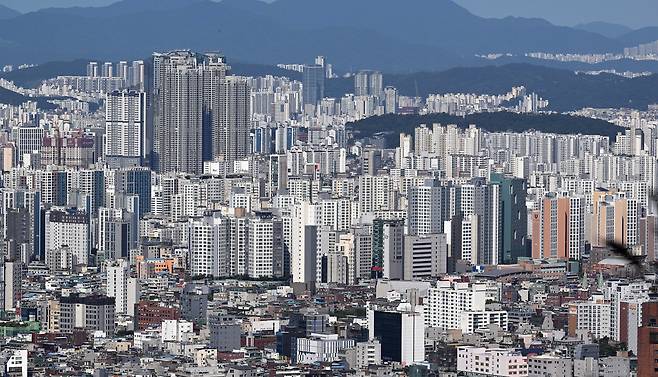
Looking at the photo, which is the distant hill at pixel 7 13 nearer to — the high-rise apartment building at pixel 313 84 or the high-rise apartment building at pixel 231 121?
the high-rise apartment building at pixel 313 84

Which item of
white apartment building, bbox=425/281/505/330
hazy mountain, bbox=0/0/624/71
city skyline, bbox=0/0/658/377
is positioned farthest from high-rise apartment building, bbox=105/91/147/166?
white apartment building, bbox=425/281/505/330

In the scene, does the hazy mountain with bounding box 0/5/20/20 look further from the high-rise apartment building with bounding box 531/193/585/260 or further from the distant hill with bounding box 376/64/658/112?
the high-rise apartment building with bounding box 531/193/585/260

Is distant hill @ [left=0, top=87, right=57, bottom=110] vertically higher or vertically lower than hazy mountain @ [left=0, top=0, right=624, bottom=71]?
lower

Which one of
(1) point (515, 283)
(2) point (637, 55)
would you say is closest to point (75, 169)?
(1) point (515, 283)

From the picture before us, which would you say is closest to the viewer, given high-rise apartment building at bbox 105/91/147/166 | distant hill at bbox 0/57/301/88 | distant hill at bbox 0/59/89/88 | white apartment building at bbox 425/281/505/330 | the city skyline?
the city skyline

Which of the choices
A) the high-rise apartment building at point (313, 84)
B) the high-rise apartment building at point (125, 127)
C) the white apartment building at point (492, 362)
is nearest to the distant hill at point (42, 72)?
the high-rise apartment building at point (313, 84)

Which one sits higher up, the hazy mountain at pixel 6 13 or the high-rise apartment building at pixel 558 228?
the hazy mountain at pixel 6 13

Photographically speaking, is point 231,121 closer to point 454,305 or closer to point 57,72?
point 57,72

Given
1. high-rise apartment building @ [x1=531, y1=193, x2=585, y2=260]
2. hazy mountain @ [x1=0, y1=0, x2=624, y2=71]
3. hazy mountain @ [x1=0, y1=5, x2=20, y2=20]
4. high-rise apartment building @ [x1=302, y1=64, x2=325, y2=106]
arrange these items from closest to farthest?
high-rise apartment building @ [x1=531, y1=193, x2=585, y2=260]
high-rise apartment building @ [x1=302, y1=64, x2=325, y2=106]
hazy mountain @ [x1=0, y1=5, x2=20, y2=20]
hazy mountain @ [x1=0, y1=0, x2=624, y2=71]
